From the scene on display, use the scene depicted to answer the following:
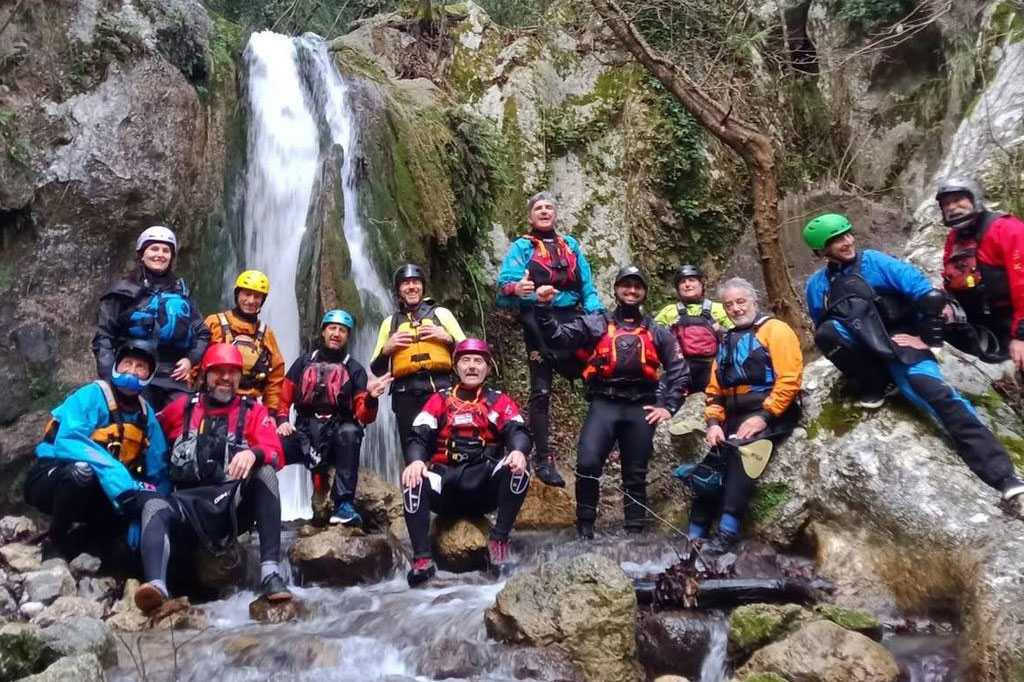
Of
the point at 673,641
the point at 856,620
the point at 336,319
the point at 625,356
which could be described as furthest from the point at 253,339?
the point at 856,620

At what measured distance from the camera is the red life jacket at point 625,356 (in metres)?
6.37

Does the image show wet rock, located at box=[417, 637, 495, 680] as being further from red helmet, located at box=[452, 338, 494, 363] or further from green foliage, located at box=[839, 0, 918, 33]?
green foliage, located at box=[839, 0, 918, 33]

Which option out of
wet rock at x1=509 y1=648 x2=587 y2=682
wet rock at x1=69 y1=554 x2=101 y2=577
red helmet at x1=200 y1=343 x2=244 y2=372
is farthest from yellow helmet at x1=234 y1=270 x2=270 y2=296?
wet rock at x1=509 y1=648 x2=587 y2=682

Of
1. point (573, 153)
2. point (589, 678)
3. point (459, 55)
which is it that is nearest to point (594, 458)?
point (589, 678)

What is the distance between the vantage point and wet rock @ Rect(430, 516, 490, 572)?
6.09 m

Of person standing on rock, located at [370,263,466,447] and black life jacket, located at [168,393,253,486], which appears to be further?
person standing on rock, located at [370,263,466,447]

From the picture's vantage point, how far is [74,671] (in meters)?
3.76

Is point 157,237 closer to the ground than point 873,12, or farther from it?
closer to the ground

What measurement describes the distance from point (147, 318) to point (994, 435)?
5.96 metres

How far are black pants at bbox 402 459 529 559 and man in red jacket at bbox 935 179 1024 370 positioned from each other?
308cm

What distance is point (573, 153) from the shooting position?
1284cm

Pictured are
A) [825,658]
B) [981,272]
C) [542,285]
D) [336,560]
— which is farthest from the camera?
[542,285]

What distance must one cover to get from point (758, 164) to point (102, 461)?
624 cm

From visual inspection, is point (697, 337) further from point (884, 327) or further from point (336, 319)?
point (336, 319)
